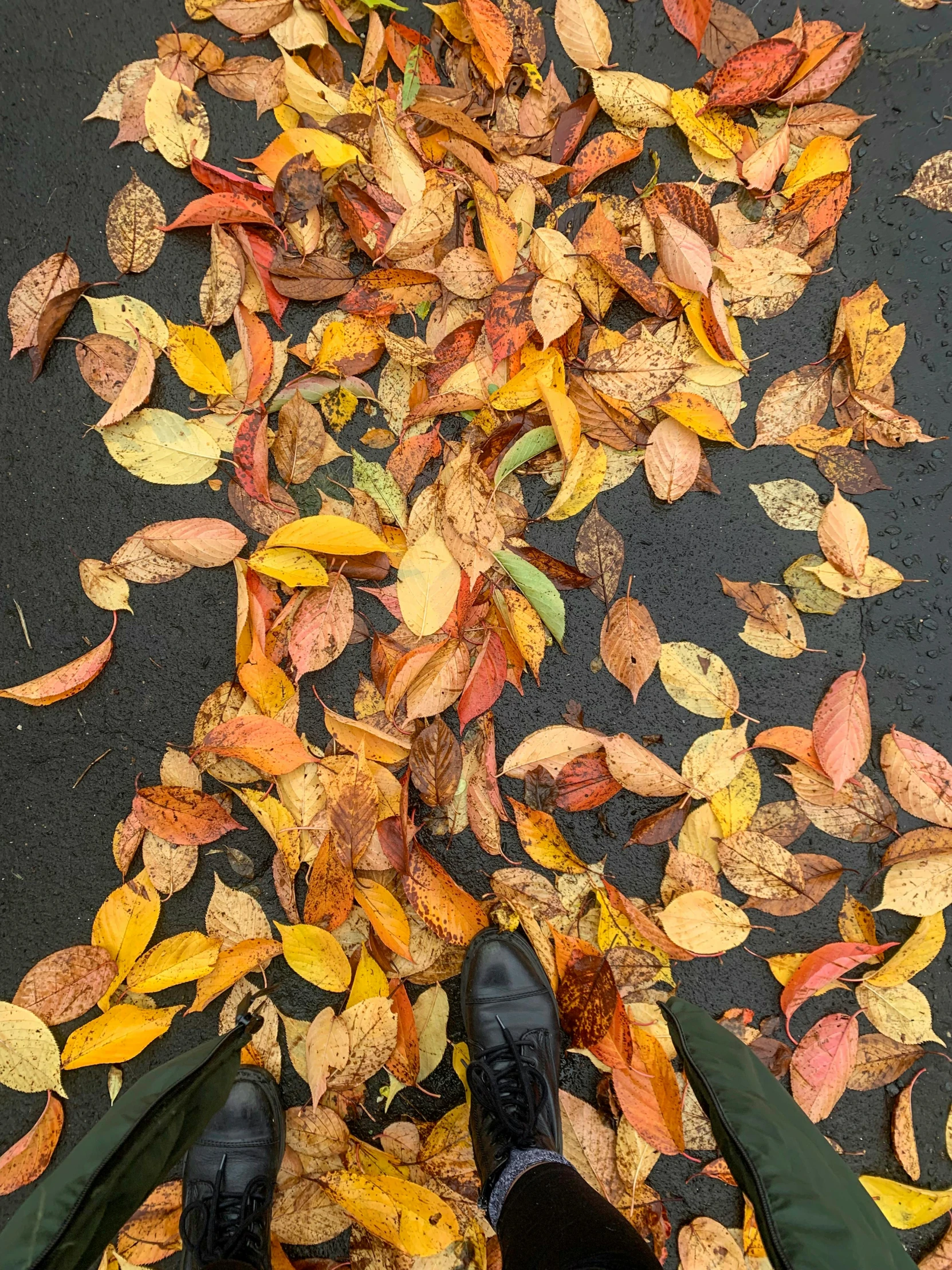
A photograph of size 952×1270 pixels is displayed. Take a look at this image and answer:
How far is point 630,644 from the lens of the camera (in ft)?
4.50

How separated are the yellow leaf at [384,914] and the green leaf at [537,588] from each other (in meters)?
0.57

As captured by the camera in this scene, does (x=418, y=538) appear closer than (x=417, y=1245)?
No

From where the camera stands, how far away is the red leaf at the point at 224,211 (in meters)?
1.35

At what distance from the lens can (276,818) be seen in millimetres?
1326

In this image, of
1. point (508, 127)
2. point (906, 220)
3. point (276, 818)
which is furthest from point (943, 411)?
point (276, 818)

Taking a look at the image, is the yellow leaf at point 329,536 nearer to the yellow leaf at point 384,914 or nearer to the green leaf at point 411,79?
the yellow leaf at point 384,914

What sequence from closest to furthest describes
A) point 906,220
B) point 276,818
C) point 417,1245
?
point 417,1245 < point 276,818 < point 906,220

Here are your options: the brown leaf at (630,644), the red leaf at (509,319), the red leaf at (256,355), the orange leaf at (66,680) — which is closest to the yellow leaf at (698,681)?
the brown leaf at (630,644)

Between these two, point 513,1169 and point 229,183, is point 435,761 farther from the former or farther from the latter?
point 229,183

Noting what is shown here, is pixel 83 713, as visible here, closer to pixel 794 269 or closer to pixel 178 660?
pixel 178 660

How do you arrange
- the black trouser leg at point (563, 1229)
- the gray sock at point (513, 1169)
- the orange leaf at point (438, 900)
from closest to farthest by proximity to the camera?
the black trouser leg at point (563, 1229), the gray sock at point (513, 1169), the orange leaf at point (438, 900)

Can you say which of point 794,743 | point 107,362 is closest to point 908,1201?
point 794,743

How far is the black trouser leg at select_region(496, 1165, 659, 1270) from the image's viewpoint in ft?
3.18

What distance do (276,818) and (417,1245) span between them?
0.75 meters
